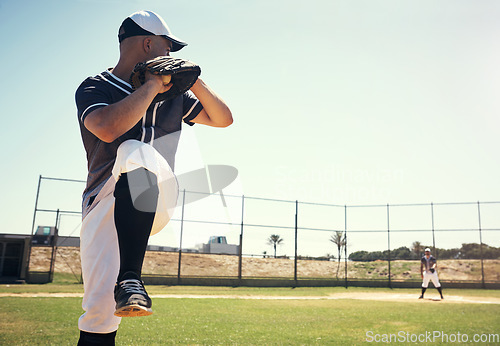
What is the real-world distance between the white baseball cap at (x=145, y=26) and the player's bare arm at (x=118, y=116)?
446 mm

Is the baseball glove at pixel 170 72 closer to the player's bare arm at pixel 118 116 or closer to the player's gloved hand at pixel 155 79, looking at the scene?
the player's gloved hand at pixel 155 79

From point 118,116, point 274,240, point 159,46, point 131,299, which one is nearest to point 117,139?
point 118,116

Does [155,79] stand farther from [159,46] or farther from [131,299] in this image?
[131,299]

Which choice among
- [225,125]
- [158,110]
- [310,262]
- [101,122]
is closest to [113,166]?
[101,122]

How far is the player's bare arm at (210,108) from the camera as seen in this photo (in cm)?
217

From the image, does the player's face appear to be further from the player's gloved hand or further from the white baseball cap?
the player's gloved hand

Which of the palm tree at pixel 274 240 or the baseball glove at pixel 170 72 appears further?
the palm tree at pixel 274 240

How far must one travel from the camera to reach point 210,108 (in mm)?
2262

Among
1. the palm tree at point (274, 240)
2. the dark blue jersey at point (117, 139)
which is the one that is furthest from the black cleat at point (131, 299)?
the palm tree at point (274, 240)

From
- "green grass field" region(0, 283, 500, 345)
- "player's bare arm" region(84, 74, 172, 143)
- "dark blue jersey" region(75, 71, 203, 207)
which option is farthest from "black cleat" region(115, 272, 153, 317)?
"green grass field" region(0, 283, 500, 345)

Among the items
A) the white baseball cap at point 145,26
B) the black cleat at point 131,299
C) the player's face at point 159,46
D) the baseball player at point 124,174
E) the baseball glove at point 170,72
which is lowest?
the black cleat at point 131,299

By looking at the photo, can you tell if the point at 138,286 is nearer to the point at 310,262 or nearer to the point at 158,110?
the point at 158,110

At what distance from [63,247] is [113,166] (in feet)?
68.5

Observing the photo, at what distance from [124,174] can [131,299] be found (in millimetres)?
516
